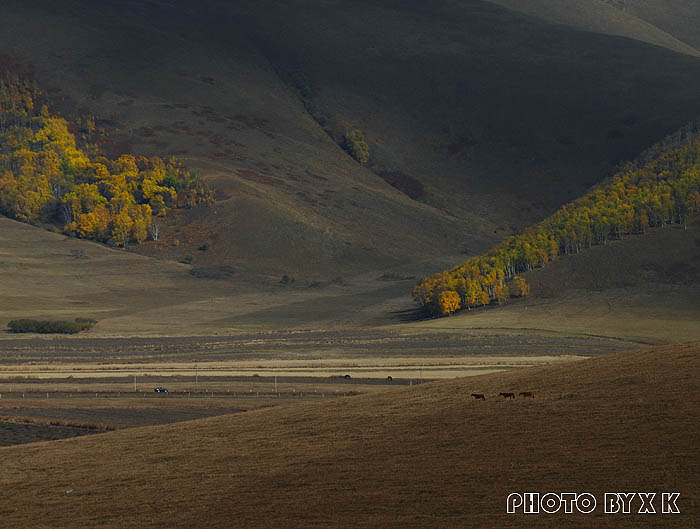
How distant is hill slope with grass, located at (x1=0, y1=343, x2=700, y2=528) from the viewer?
33.0 metres

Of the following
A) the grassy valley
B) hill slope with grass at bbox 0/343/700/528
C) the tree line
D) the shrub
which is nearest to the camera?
hill slope with grass at bbox 0/343/700/528

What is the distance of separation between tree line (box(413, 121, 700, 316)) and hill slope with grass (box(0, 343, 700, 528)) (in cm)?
8345

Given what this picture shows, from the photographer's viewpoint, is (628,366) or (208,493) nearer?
(208,493)

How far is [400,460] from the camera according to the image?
38594mm

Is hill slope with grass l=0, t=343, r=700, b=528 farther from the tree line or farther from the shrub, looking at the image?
the tree line

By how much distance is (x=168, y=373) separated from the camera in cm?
8794

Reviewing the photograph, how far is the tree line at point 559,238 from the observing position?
13588 cm

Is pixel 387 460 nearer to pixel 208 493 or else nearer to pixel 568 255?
pixel 208 493

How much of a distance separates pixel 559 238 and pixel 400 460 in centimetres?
11460

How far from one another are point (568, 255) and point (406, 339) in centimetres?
4477

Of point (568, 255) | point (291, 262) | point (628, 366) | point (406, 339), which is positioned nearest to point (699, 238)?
point (568, 255)

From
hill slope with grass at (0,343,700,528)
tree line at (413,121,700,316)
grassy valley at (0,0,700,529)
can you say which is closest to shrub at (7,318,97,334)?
grassy valley at (0,0,700,529)

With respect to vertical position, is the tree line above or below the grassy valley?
above

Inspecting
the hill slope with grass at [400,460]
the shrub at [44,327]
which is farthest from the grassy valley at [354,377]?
the shrub at [44,327]
